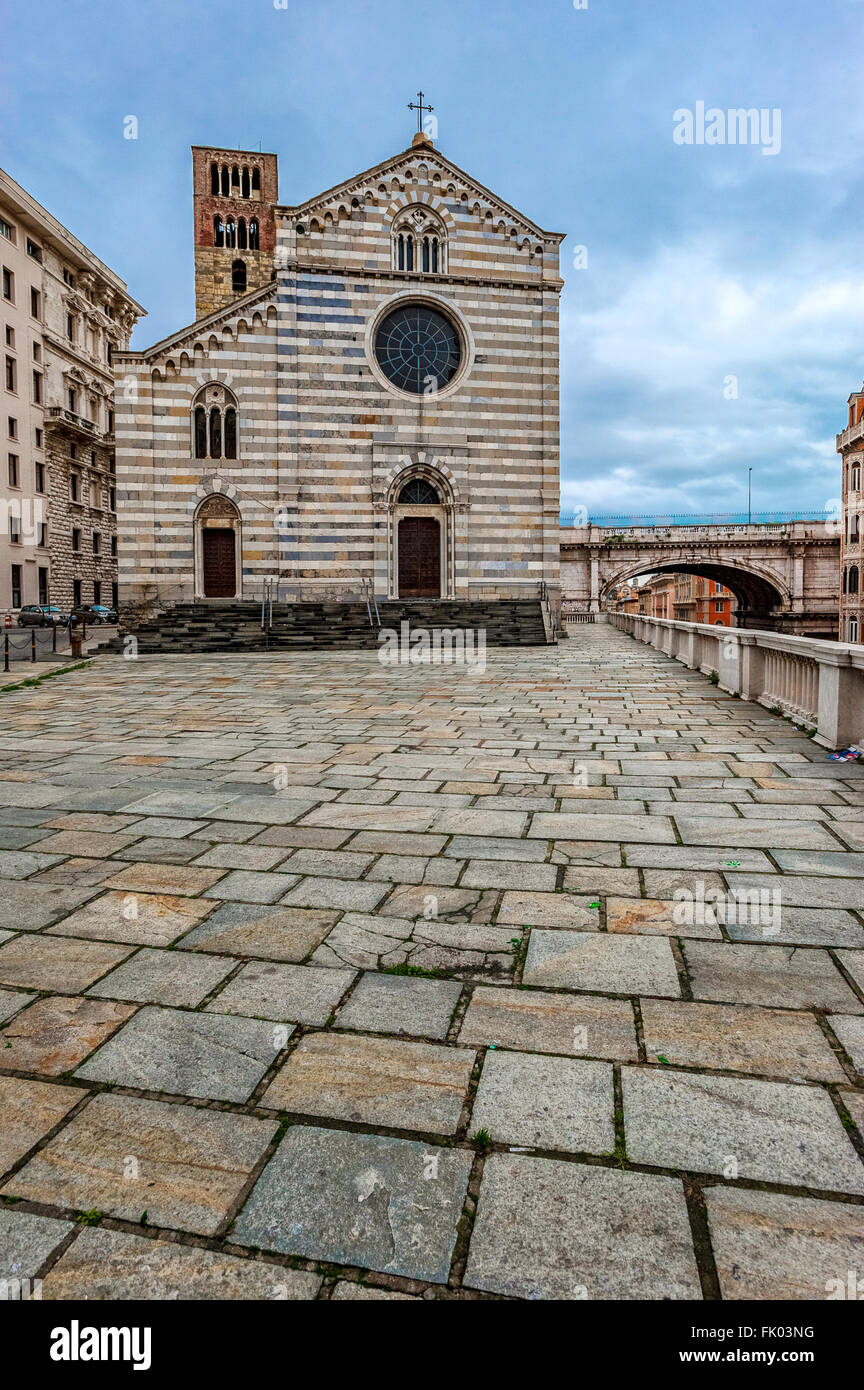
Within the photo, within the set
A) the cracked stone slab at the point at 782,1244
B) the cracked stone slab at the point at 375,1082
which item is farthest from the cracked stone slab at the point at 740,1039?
the cracked stone slab at the point at 375,1082

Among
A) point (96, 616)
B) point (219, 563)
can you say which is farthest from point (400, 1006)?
point (96, 616)

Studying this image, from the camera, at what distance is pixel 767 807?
226 inches

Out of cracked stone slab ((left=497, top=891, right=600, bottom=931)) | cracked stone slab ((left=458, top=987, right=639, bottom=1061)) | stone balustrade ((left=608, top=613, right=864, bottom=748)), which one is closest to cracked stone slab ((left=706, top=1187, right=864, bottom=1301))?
cracked stone slab ((left=458, top=987, right=639, bottom=1061))

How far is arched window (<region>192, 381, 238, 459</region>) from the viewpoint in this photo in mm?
26500

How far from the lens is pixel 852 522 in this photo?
47.2m

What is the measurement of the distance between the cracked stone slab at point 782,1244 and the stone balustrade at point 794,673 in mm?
5711

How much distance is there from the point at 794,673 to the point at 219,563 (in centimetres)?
2111

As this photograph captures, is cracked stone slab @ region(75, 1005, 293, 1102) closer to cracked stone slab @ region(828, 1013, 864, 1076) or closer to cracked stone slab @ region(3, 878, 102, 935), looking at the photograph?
cracked stone slab @ region(3, 878, 102, 935)

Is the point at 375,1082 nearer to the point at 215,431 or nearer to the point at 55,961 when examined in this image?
the point at 55,961

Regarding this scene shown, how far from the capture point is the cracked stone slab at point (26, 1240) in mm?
1884

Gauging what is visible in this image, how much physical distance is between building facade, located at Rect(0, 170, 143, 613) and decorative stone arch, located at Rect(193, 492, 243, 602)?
12218 mm

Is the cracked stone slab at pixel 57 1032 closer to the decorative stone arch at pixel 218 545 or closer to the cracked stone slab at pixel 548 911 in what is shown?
the cracked stone slab at pixel 548 911

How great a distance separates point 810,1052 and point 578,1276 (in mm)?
1280
